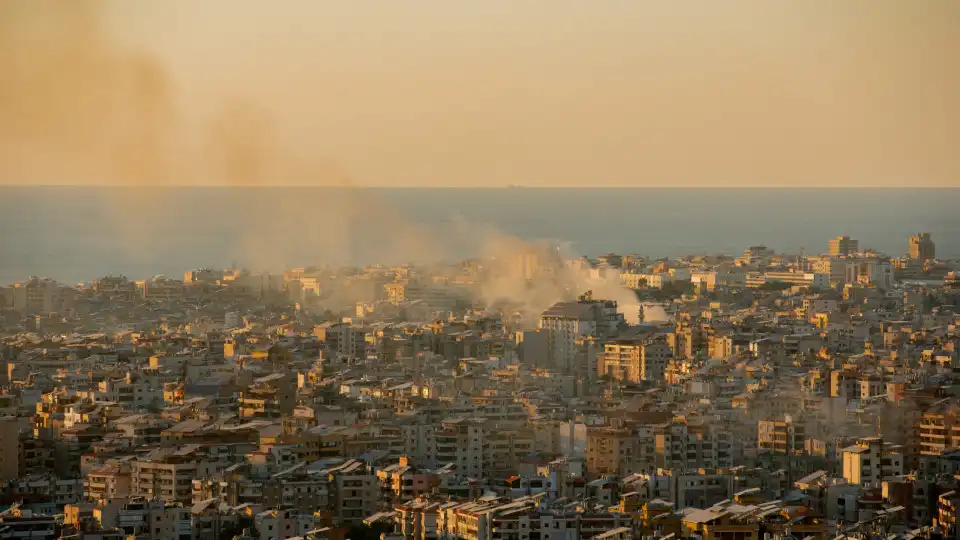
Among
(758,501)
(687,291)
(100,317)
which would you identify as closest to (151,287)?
(100,317)

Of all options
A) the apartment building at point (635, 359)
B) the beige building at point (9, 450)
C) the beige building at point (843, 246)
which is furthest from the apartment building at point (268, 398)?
the beige building at point (843, 246)

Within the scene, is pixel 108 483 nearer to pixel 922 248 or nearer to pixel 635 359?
pixel 635 359

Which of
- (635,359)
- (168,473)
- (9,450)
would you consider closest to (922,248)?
(635,359)

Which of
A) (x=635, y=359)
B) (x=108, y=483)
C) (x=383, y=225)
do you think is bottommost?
(x=108, y=483)

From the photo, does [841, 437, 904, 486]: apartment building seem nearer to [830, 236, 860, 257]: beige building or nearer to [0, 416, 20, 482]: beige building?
[0, 416, 20, 482]: beige building

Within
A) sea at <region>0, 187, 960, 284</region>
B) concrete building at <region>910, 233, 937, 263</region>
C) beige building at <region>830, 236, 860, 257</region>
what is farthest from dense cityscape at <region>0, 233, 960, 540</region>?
sea at <region>0, 187, 960, 284</region>

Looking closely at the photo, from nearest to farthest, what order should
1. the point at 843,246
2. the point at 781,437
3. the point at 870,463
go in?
the point at 870,463 → the point at 781,437 → the point at 843,246

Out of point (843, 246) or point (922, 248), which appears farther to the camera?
point (843, 246)

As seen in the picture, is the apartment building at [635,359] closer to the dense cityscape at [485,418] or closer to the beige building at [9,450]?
the dense cityscape at [485,418]

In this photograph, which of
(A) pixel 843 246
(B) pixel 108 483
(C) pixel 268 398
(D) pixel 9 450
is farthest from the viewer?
(A) pixel 843 246
